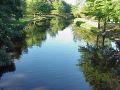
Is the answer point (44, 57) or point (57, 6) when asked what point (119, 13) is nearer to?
point (44, 57)

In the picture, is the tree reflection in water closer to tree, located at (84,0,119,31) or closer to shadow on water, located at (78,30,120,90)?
shadow on water, located at (78,30,120,90)

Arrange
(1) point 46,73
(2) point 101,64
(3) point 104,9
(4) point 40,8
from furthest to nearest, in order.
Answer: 1. (4) point 40,8
2. (3) point 104,9
3. (2) point 101,64
4. (1) point 46,73

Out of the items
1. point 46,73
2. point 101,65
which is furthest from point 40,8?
point 46,73

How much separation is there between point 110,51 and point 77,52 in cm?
541

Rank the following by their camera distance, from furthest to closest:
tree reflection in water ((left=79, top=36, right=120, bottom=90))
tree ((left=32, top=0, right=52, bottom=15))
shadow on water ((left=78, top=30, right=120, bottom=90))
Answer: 1. tree ((left=32, top=0, right=52, bottom=15))
2. shadow on water ((left=78, top=30, right=120, bottom=90))
3. tree reflection in water ((left=79, top=36, right=120, bottom=90))

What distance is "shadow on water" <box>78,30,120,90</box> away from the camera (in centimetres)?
3272

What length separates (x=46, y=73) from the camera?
37.1 metres

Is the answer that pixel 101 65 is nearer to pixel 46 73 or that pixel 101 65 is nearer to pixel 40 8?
pixel 46 73

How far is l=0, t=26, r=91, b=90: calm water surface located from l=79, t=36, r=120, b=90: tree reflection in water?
971 mm

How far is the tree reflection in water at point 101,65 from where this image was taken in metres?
32.6

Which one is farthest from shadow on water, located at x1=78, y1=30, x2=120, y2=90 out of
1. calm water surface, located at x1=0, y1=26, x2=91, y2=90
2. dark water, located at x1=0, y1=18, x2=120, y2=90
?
calm water surface, located at x1=0, y1=26, x2=91, y2=90

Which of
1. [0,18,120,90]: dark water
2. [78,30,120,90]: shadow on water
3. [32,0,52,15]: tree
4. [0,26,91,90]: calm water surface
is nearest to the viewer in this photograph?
[0,26,91,90]: calm water surface

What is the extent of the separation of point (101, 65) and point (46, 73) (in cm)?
769

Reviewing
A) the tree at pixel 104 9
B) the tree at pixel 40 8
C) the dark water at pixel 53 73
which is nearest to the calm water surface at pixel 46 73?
the dark water at pixel 53 73
